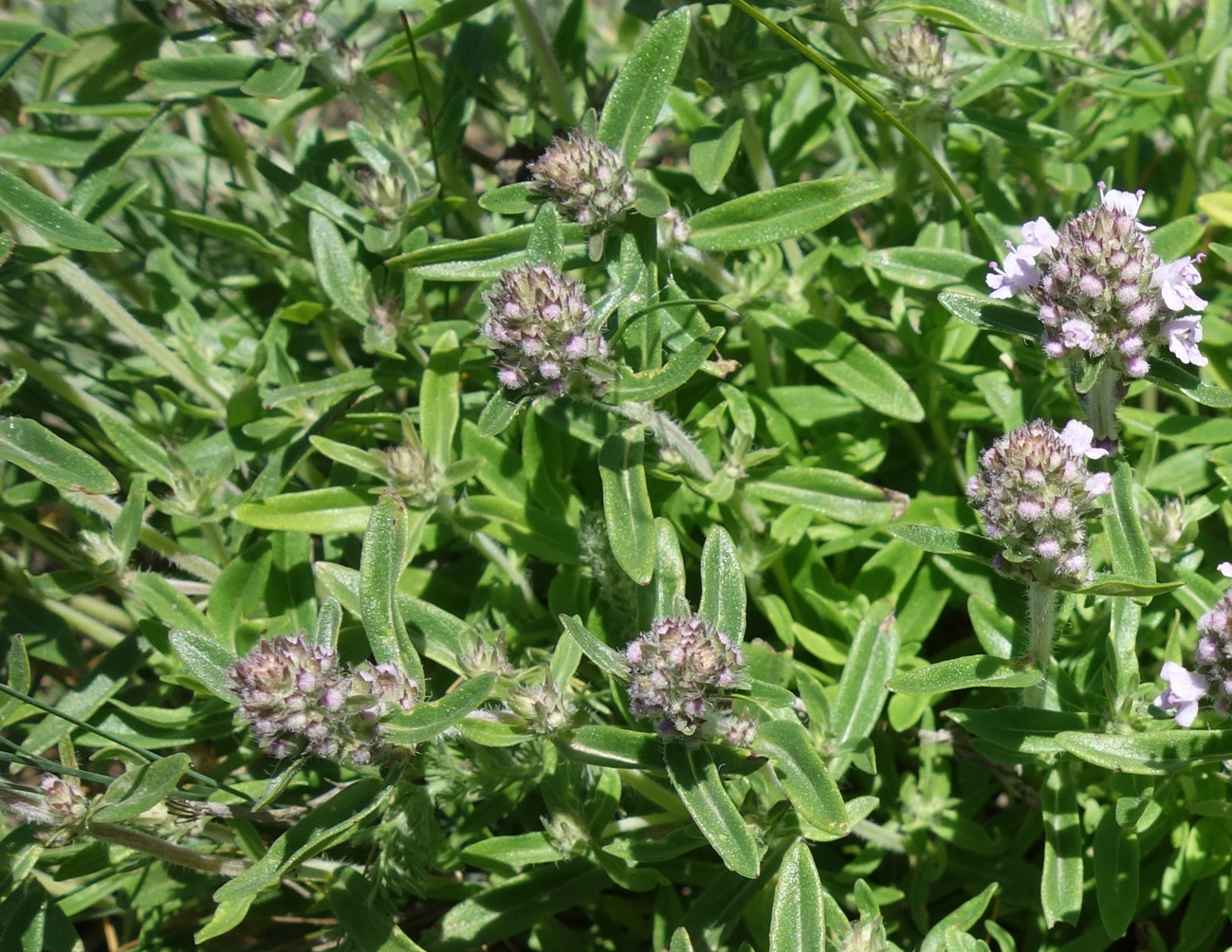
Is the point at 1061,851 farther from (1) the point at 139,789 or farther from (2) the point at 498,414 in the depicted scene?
(1) the point at 139,789

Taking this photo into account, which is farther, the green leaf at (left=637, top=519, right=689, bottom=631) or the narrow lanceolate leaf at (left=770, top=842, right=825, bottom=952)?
the green leaf at (left=637, top=519, right=689, bottom=631)

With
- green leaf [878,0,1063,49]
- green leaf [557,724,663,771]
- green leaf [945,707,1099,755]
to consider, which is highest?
green leaf [878,0,1063,49]

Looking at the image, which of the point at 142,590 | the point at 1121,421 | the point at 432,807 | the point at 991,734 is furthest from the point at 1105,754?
the point at 142,590

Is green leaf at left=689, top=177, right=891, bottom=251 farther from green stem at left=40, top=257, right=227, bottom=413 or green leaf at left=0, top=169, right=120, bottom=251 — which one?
green stem at left=40, top=257, right=227, bottom=413

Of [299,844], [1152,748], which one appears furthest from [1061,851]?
[299,844]

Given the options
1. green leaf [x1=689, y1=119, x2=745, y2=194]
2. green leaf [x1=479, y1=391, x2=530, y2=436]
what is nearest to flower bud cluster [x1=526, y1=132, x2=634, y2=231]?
green leaf [x1=689, y1=119, x2=745, y2=194]

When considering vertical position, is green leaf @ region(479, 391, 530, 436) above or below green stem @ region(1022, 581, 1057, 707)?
above
